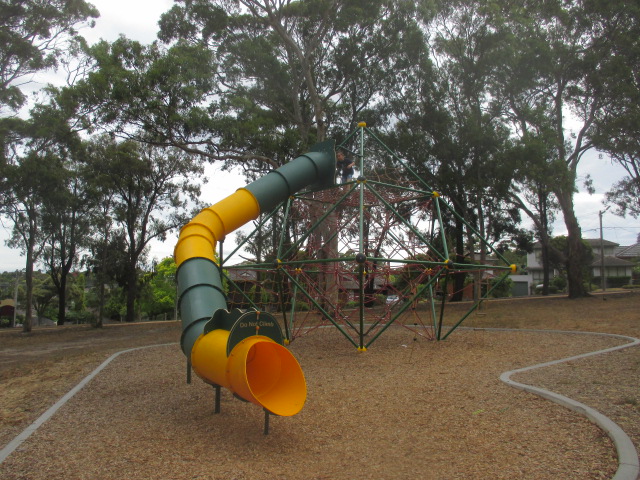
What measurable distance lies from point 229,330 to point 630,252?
81900 millimetres

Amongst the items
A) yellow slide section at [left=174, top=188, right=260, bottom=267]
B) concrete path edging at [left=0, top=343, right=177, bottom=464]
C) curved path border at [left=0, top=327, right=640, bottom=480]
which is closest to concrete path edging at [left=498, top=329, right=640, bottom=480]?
curved path border at [left=0, top=327, right=640, bottom=480]

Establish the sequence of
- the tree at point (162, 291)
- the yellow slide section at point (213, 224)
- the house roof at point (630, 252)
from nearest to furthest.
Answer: the yellow slide section at point (213, 224) → the tree at point (162, 291) → the house roof at point (630, 252)

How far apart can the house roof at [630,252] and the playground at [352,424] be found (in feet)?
241

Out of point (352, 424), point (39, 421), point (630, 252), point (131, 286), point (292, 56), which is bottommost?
point (39, 421)

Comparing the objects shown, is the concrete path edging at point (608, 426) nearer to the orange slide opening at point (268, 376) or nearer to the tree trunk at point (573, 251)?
the orange slide opening at point (268, 376)

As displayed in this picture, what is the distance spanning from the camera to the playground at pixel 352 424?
174 inches

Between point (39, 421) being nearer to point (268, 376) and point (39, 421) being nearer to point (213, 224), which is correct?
Result: point (268, 376)

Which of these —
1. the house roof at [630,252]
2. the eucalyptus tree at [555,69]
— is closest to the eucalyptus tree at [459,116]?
the eucalyptus tree at [555,69]

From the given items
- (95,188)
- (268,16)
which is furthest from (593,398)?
(95,188)

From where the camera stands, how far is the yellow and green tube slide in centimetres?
535

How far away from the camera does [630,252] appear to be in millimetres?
74250

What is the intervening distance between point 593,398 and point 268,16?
1964 centimetres

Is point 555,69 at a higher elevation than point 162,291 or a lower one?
higher

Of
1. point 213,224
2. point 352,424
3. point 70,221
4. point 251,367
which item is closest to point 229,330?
point 251,367
